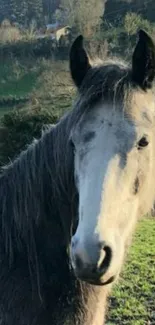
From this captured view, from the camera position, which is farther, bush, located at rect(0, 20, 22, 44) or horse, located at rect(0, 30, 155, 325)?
bush, located at rect(0, 20, 22, 44)

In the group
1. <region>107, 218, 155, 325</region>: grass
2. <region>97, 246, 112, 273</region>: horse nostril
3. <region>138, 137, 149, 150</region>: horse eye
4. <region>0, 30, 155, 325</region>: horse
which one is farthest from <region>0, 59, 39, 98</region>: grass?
<region>97, 246, 112, 273</region>: horse nostril

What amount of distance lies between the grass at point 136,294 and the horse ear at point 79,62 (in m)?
2.19

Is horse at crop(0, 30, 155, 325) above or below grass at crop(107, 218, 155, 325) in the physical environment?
above

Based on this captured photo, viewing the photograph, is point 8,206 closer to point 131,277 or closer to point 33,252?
point 33,252

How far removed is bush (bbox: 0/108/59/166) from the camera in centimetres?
1606

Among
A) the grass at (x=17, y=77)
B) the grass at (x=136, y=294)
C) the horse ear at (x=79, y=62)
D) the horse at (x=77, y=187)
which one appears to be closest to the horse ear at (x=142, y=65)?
the horse at (x=77, y=187)

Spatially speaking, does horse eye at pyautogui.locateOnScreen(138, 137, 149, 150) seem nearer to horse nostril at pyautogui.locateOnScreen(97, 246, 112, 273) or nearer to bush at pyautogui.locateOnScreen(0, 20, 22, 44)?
horse nostril at pyautogui.locateOnScreen(97, 246, 112, 273)

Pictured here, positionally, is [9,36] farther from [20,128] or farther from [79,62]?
[79,62]

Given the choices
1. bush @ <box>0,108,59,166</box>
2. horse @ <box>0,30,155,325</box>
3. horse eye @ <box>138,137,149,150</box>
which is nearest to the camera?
horse @ <box>0,30,155,325</box>

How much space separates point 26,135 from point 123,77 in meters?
13.8

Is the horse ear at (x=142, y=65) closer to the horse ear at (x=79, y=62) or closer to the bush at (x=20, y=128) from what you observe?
the horse ear at (x=79, y=62)

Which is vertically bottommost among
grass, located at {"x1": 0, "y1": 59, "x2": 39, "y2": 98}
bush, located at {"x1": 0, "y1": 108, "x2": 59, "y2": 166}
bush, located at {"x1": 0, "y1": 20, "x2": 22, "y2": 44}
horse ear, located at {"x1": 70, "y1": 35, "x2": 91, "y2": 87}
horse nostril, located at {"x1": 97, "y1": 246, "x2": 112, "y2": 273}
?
grass, located at {"x1": 0, "y1": 59, "x2": 39, "y2": 98}

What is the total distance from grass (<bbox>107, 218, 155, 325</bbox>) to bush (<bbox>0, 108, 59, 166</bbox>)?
316 inches

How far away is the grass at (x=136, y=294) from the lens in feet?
19.1
